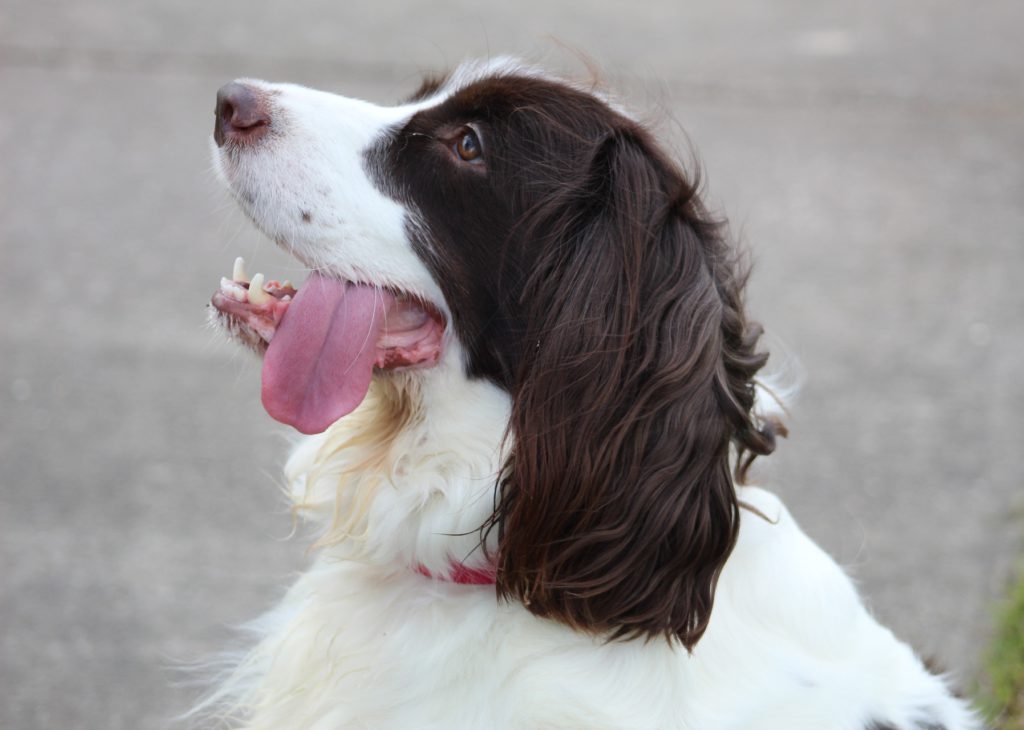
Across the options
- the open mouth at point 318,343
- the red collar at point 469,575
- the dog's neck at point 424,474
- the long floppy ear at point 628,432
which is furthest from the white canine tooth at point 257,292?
the red collar at point 469,575

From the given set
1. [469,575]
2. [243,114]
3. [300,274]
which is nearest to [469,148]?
[243,114]

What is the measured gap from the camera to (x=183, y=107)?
7086mm

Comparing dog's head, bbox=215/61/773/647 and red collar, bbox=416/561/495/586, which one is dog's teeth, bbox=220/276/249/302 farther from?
red collar, bbox=416/561/495/586

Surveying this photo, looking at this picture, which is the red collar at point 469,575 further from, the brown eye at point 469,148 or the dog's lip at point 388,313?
the brown eye at point 469,148

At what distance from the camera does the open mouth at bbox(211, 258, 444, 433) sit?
2.31 meters

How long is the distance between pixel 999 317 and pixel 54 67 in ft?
18.4

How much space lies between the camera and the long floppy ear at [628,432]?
2156mm

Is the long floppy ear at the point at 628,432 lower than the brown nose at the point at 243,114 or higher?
lower

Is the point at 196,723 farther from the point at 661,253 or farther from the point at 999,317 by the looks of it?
the point at 999,317

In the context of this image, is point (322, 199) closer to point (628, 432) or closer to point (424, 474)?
point (424, 474)

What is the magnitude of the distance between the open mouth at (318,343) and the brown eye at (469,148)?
1.02 ft

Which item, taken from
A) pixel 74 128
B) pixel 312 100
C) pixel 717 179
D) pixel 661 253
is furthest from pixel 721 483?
pixel 74 128

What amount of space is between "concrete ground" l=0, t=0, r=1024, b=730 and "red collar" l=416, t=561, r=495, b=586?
757 mm

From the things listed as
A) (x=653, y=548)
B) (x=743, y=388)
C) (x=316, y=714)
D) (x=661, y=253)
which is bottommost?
(x=316, y=714)
